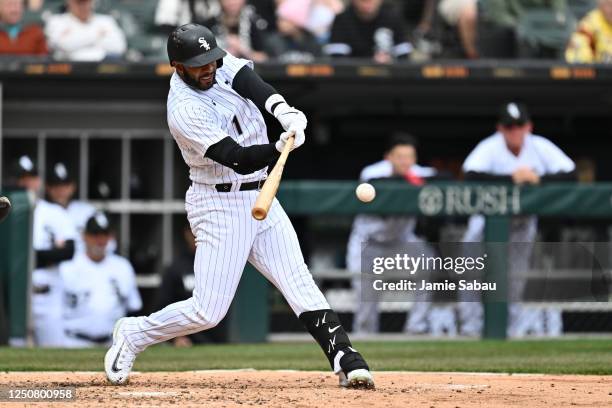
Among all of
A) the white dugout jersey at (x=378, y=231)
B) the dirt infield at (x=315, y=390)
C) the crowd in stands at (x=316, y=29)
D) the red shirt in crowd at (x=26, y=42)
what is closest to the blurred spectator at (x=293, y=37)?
the crowd in stands at (x=316, y=29)

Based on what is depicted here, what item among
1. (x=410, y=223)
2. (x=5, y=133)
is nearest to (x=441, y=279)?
(x=410, y=223)

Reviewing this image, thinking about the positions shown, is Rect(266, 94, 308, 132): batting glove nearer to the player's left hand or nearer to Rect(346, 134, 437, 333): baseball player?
the player's left hand

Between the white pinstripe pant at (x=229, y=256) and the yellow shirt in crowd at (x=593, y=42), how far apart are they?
19.8 ft

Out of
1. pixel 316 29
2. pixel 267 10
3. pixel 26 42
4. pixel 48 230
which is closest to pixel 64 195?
pixel 48 230

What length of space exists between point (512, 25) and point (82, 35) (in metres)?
3.85

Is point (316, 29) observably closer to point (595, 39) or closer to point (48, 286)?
point (595, 39)

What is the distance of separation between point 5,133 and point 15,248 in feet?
9.39

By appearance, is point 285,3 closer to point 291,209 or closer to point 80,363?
point 291,209

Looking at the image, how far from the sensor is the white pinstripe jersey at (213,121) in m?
5.44

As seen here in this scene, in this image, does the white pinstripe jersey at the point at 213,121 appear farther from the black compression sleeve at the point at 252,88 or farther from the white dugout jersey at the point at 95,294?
the white dugout jersey at the point at 95,294

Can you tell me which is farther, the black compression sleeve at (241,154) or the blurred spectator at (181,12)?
the blurred spectator at (181,12)

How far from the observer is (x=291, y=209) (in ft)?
30.8

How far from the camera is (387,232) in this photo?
31.3ft

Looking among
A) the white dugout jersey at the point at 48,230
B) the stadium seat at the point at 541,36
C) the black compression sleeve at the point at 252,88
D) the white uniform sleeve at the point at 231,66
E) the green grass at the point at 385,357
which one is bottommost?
the green grass at the point at 385,357
